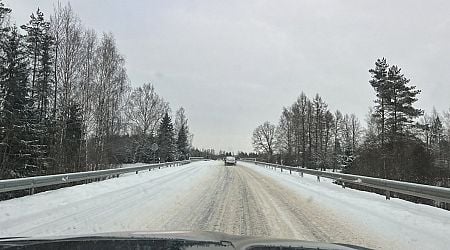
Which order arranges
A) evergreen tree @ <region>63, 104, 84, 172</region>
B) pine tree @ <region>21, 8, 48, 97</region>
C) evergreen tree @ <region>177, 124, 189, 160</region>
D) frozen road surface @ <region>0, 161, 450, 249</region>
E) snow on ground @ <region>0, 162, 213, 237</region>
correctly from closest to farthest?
frozen road surface @ <region>0, 161, 450, 249</region>, snow on ground @ <region>0, 162, 213, 237</region>, evergreen tree @ <region>63, 104, 84, 172</region>, pine tree @ <region>21, 8, 48, 97</region>, evergreen tree @ <region>177, 124, 189, 160</region>

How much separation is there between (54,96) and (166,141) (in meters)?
52.2

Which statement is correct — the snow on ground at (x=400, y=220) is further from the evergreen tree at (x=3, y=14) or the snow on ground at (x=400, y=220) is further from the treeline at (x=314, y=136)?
the treeline at (x=314, y=136)

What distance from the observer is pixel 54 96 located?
3097cm

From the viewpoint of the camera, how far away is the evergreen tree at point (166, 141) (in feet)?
261

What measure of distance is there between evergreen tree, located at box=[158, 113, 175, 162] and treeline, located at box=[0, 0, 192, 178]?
129ft

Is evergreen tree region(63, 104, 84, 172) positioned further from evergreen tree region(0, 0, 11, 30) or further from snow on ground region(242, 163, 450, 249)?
snow on ground region(242, 163, 450, 249)

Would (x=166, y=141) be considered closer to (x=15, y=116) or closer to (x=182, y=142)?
(x=182, y=142)

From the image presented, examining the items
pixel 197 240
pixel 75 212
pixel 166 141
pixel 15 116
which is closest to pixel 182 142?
pixel 166 141

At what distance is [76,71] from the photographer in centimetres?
2983

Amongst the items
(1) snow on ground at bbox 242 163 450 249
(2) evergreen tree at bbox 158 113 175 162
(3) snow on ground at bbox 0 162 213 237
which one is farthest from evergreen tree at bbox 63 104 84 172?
(2) evergreen tree at bbox 158 113 175 162

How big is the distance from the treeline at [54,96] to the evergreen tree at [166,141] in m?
39.3

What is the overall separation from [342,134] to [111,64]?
6479 cm

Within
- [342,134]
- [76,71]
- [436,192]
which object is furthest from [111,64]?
[342,134]

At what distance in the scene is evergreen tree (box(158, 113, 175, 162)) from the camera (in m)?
79.6
